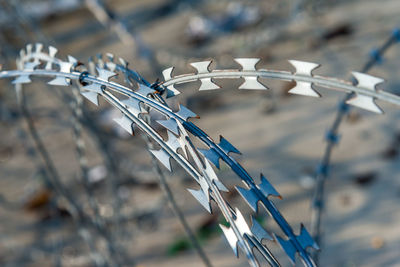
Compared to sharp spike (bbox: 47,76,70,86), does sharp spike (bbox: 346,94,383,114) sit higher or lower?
lower

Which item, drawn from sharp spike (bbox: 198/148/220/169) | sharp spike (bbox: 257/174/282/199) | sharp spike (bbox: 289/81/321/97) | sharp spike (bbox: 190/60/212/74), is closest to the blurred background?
sharp spike (bbox: 289/81/321/97)

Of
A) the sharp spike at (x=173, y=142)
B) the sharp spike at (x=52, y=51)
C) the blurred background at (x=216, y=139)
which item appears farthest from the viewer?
the blurred background at (x=216, y=139)

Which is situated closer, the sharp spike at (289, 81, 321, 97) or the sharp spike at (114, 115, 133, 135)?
the sharp spike at (289, 81, 321, 97)

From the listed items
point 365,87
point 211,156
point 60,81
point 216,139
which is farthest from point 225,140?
point 216,139

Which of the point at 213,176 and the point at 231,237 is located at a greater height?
the point at 213,176

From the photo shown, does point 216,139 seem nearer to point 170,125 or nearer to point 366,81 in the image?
point 170,125

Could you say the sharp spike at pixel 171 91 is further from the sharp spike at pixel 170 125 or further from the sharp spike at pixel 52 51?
the sharp spike at pixel 52 51

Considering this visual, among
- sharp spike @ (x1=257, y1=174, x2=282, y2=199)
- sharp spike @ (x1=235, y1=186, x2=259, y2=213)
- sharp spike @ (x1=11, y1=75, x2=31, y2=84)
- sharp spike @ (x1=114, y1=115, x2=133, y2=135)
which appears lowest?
sharp spike @ (x1=235, y1=186, x2=259, y2=213)

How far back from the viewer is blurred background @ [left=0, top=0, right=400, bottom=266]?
5.57 meters

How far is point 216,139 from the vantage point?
23.8 ft

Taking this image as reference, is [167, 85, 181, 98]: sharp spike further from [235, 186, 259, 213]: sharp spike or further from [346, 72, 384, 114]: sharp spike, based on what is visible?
[346, 72, 384, 114]: sharp spike

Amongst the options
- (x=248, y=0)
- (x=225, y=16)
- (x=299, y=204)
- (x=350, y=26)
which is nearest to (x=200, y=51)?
(x=225, y=16)

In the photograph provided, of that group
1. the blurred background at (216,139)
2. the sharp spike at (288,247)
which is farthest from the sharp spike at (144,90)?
the blurred background at (216,139)

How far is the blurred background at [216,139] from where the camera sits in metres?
5.57
